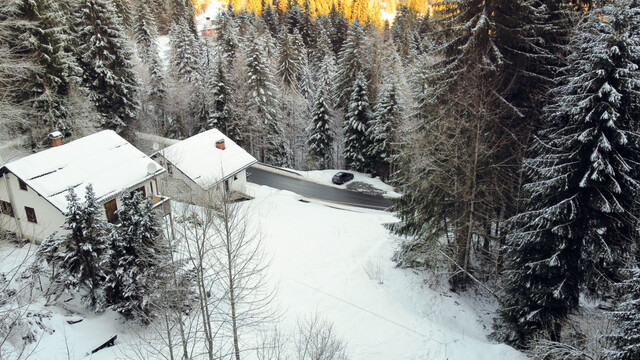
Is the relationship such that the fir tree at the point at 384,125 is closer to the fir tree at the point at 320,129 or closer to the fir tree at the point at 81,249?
the fir tree at the point at 320,129

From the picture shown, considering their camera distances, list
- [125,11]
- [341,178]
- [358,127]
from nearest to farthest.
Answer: [341,178] → [358,127] → [125,11]

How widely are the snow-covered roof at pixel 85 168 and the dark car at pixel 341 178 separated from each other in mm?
19743

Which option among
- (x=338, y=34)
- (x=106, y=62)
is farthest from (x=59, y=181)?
(x=338, y=34)

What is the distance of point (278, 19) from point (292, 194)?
56.0m

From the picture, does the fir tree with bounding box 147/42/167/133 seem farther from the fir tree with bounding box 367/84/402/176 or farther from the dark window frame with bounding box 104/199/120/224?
the dark window frame with bounding box 104/199/120/224

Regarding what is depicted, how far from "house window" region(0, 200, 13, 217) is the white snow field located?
132 inches

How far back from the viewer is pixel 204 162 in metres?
31.0

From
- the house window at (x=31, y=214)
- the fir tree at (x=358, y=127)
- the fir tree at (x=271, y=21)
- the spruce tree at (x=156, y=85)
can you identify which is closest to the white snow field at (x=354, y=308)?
the house window at (x=31, y=214)

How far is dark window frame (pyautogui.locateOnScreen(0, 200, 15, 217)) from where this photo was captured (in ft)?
70.0

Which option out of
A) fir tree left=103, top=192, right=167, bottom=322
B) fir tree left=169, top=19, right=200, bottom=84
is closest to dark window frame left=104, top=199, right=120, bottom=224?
fir tree left=103, top=192, right=167, bottom=322

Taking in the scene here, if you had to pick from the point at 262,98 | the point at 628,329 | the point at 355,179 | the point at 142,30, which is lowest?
the point at 355,179

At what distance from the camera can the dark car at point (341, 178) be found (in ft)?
131

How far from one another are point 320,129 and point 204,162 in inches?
657

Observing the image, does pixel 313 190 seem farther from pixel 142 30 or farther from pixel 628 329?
pixel 142 30
